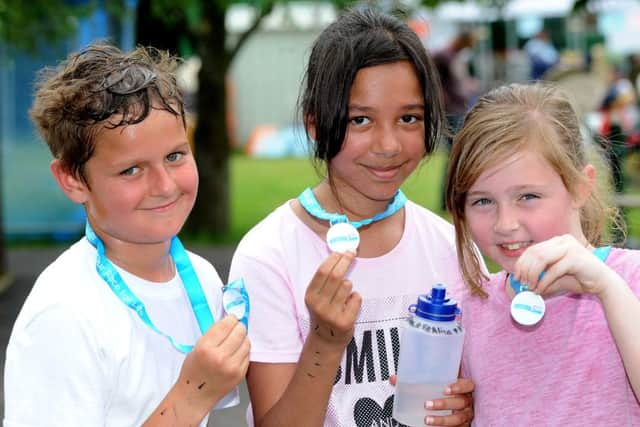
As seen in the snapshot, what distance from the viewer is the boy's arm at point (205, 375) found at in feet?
7.07

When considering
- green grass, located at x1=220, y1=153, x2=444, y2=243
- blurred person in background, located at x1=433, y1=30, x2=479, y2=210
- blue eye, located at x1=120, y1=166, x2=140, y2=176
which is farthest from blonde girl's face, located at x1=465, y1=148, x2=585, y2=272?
blurred person in background, located at x1=433, y1=30, x2=479, y2=210

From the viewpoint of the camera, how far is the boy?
2.09 meters

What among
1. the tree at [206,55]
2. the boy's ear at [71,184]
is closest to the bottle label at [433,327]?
the boy's ear at [71,184]

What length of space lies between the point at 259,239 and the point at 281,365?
345 mm

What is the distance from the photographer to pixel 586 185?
2426mm

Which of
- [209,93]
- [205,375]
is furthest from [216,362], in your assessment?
[209,93]

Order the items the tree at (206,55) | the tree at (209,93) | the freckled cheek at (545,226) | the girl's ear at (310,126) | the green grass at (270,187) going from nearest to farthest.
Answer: the freckled cheek at (545,226), the girl's ear at (310,126), the tree at (206,55), the tree at (209,93), the green grass at (270,187)

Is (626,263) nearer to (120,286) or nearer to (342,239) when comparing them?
(342,239)

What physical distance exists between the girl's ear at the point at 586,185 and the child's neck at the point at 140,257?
1.08 meters

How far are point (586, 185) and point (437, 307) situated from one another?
0.54m

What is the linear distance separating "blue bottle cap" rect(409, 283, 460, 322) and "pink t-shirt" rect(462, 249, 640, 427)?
256 mm

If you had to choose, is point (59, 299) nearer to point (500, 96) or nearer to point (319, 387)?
point (319, 387)

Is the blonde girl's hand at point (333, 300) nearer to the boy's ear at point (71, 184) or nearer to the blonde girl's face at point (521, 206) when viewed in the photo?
the blonde girl's face at point (521, 206)

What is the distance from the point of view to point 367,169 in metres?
2.56
